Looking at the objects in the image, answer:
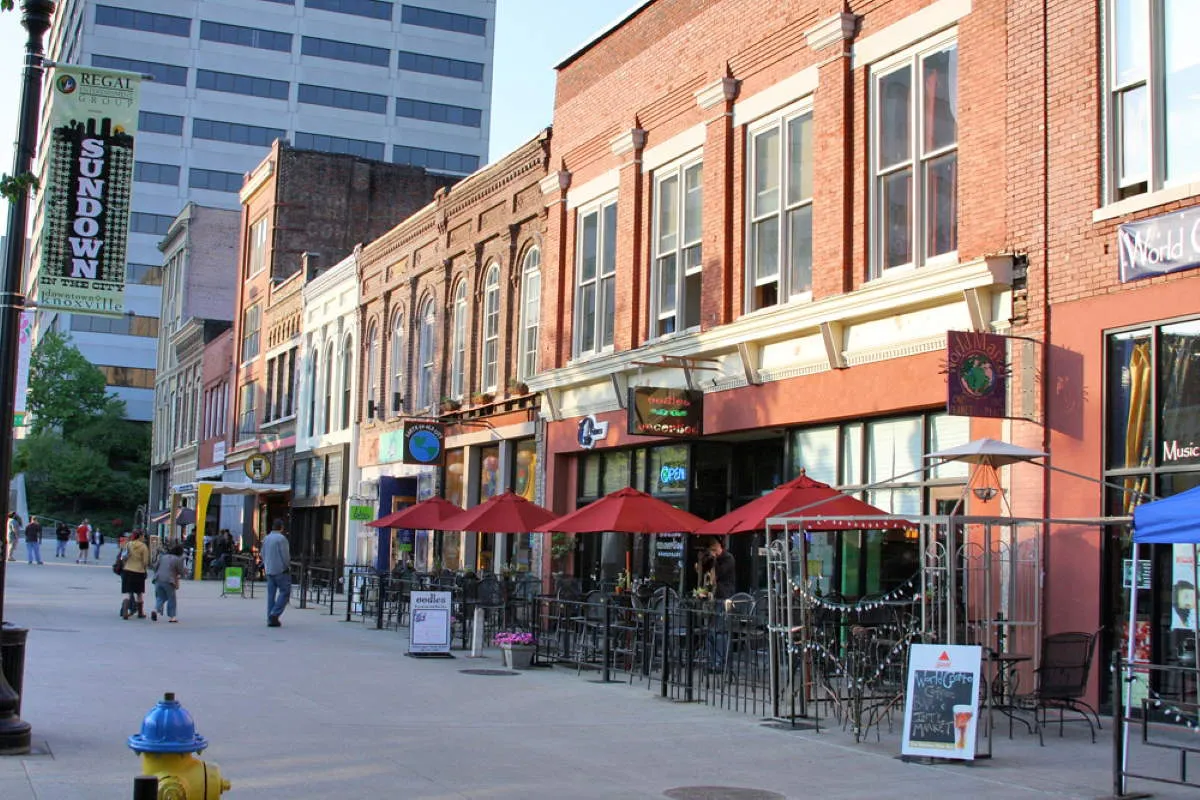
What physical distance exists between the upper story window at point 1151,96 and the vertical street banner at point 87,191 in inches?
373

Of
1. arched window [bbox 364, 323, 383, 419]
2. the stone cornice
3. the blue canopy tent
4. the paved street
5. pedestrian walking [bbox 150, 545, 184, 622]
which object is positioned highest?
the stone cornice

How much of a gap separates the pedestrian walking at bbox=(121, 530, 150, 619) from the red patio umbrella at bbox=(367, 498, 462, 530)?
4454 mm

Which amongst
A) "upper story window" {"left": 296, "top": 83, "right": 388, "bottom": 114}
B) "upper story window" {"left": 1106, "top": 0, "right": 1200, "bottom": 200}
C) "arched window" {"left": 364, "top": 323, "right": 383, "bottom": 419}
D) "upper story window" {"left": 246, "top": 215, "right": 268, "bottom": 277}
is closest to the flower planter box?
"upper story window" {"left": 1106, "top": 0, "right": 1200, "bottom": 200}

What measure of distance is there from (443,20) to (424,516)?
273 feet

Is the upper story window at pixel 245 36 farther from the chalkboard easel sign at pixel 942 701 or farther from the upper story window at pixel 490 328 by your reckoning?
the chalkboard easel sign at pixel 942 701

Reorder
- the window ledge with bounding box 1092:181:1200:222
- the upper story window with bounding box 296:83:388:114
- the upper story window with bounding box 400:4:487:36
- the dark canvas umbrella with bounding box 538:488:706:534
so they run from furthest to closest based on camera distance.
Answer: the upper story window with bounding box 400:4:487:36, the upper story window with bounding box 296:83:388:114, the dark canvas umbrella with bounding box 538:488:706:534, the window ledge with bounding box 1092:181:1200:222

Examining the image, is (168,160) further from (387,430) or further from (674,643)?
(674,643)

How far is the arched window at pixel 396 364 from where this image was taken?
34.7m

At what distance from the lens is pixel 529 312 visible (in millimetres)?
28062

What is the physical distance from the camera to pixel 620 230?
23.6m

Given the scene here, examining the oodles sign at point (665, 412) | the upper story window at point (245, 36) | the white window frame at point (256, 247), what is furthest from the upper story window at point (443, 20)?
the oodles sign at point (665, 412)

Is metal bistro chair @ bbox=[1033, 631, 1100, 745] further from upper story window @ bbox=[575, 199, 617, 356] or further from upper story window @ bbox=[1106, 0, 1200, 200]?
upper story window @ bbox=[575, 199, 617, 356]

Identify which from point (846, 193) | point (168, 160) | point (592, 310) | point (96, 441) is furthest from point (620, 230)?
point (168, 160)

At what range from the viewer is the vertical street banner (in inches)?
432
